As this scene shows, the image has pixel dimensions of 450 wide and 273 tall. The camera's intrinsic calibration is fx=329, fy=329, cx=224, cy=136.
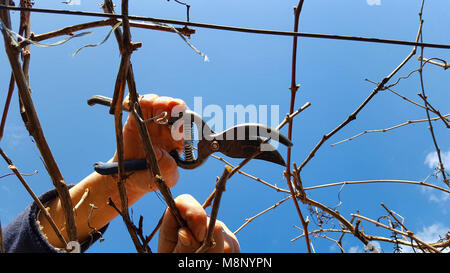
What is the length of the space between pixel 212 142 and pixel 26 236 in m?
0.57

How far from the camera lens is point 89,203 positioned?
0.99 meters

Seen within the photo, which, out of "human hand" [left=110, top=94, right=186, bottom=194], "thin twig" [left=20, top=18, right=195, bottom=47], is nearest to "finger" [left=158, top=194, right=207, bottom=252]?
"human hand" [left=110, top=94, right=186, bottom=194]

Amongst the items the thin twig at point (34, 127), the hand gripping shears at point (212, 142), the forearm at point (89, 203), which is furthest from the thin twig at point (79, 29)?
the forearm at point (89, 203)

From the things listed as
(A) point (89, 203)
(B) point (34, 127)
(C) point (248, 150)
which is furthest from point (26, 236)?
(C) point (248, 150)

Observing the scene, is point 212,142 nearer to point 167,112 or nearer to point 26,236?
point 167,112

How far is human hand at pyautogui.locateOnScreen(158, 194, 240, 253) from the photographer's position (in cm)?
82

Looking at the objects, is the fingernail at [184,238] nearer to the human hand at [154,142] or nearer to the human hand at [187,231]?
the human hand at [187,231]

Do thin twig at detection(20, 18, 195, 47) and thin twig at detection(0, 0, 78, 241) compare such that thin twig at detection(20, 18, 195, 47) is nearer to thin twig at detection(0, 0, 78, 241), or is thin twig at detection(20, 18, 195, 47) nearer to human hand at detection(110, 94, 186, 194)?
thin twig at detection(0, 0, 78, 241)

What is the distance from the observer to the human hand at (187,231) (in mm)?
823

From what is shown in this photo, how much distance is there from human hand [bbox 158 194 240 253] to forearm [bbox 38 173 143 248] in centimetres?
18

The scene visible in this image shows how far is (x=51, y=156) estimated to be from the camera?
2.19 feet
